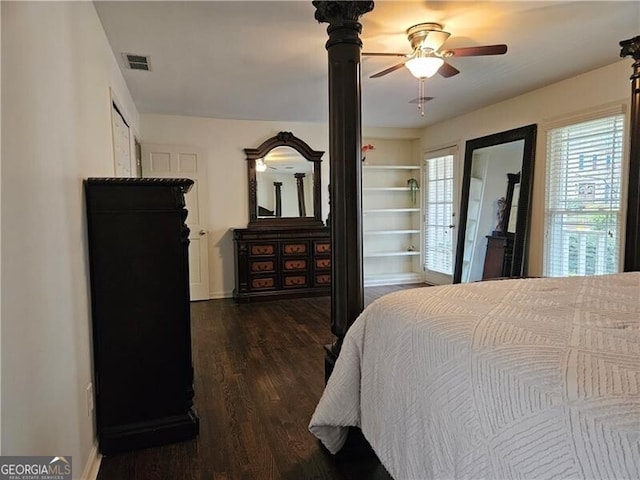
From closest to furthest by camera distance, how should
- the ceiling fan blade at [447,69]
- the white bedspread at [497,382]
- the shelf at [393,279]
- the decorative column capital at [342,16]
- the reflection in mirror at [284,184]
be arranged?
the white bedspread at [497,382] < the decorative column capital at [342,16] < the ceiling fan blade at [447,69] < the reflection in mirror at [284,184] < the shelf at [393,279]

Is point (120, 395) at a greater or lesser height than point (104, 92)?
lesser

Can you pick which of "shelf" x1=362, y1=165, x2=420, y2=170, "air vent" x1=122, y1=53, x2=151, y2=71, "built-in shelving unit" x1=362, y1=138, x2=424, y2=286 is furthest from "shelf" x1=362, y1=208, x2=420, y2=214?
"air vent" x1=122, y1=53, x2=151, y2=71

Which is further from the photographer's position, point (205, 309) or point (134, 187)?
point (205, 309)

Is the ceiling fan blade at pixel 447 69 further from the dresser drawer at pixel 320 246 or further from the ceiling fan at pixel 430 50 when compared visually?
the dresser drawer at pixel 320 246

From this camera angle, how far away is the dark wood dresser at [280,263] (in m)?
5.23

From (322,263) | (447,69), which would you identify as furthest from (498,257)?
(447,69)

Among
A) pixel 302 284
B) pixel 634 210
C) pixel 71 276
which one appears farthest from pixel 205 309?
pixel 634 210

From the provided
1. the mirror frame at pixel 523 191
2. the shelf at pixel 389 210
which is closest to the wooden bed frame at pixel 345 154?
the mirror frame at pixel 523 191

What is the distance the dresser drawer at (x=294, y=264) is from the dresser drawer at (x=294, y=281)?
106 mm

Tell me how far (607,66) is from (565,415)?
390 centimetres

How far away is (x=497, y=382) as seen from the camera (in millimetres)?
970

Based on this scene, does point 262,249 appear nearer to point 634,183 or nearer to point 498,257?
point 498,257

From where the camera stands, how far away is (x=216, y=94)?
4.25 metres

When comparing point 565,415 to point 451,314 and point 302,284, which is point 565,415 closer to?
point 451,314
